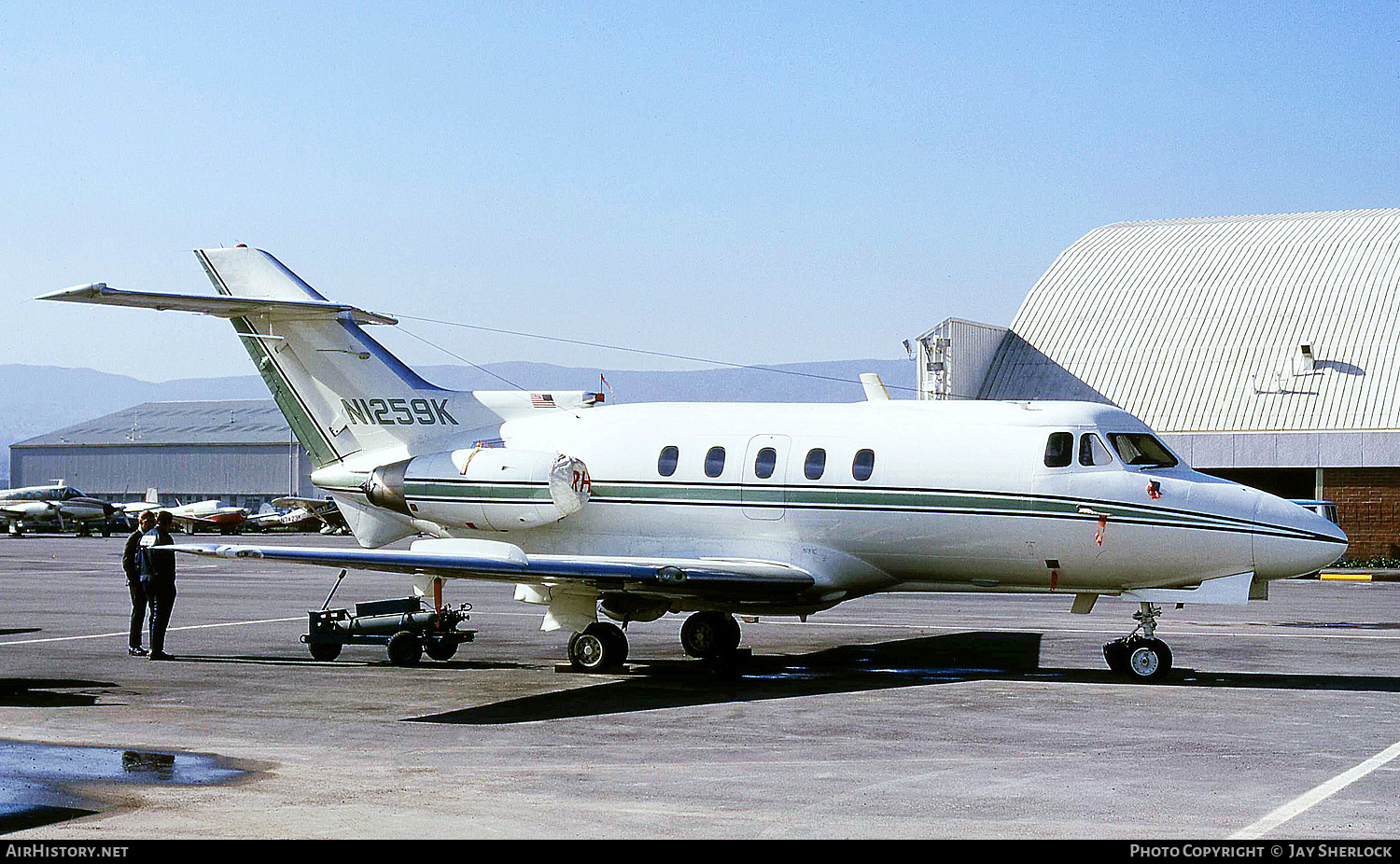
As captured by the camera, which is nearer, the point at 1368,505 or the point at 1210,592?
the point at 1210,592

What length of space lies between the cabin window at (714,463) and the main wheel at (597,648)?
7.58 feet

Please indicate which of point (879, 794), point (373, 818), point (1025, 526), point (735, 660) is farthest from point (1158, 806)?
point (735, 660)

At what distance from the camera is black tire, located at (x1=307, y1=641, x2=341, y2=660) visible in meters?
19.8

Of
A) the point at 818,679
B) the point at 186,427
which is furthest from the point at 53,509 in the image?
the point at 818,679

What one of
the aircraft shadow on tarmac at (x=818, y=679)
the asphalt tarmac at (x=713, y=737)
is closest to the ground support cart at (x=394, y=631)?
the asphalt tarmac at (x=713, y=737)

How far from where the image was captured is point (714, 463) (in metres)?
18.9

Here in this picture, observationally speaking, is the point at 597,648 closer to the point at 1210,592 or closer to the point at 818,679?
the point at 818,679

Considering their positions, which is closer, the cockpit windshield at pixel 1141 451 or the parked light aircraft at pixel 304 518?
the cockpit windshield at pixel 1141 451

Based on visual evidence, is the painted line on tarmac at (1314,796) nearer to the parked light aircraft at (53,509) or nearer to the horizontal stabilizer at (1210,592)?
the horizontal stabilizer at (1210,592)

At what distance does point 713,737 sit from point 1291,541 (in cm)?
765

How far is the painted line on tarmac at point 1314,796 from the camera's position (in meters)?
9.34

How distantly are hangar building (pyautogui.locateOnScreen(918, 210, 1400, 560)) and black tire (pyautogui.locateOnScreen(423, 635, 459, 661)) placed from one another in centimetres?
3100

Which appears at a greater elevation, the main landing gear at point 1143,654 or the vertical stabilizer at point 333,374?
the vertical stabilizer at point 333,374
